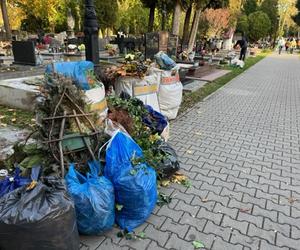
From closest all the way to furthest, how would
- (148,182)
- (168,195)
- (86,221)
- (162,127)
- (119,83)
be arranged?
(86,221) → (148,182) → (168,195) → (162,127) → (119,83)

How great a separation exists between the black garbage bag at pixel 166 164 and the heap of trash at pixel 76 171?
0.04ft

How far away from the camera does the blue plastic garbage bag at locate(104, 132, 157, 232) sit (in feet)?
8.72

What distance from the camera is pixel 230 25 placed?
30406 mm

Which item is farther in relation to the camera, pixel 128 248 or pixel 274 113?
Result: pixel 274 113

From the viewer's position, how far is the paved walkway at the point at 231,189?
2.66m

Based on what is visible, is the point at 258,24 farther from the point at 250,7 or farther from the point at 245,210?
the point at 245,210

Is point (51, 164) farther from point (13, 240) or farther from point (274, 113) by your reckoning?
point (274, 113)

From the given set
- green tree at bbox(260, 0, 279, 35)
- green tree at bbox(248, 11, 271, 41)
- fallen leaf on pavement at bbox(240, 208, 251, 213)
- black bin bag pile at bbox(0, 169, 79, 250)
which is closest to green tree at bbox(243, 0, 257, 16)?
green tree at bbox(260, 0, 279, 35)

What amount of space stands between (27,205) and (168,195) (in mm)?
1715

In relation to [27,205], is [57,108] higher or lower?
higher

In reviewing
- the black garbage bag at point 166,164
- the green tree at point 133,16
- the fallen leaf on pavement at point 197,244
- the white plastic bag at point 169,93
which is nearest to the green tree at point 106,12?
the green tree at point 133,16

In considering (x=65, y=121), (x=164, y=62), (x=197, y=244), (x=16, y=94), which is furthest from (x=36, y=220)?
(x=16, y=94)

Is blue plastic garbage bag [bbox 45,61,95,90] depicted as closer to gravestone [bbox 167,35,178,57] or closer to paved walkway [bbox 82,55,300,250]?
paved walkway [bbox 82,55,300,250]

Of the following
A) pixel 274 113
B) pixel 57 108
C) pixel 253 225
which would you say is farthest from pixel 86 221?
pixel 274 113
